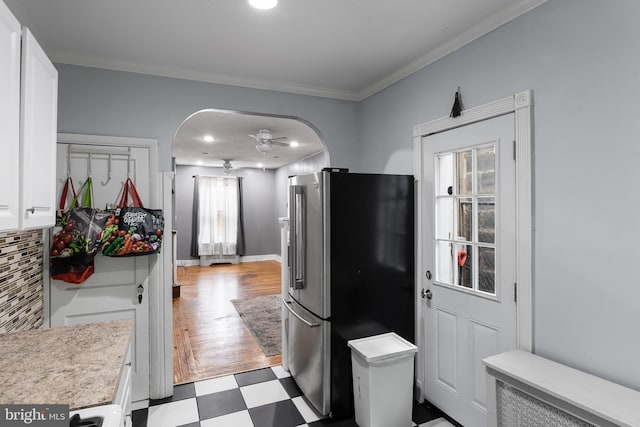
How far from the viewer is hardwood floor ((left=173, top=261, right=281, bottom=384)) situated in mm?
3191

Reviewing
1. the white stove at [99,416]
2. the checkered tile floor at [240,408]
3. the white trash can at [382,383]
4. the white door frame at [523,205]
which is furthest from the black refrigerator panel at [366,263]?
the white stove at [99,416]

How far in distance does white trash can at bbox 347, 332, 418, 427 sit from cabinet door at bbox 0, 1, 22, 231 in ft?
6.24

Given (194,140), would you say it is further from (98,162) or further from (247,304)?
(98,162)

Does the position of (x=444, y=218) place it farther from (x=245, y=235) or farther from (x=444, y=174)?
(x=245, y=235)

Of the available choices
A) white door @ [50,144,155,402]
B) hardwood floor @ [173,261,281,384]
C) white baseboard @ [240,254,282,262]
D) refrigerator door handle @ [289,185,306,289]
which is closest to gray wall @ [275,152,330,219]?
white baseboard @ [240,254,282,262]

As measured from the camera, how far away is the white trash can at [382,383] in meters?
2.11

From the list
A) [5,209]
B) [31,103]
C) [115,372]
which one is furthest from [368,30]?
[115,372]

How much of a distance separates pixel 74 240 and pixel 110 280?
45cm

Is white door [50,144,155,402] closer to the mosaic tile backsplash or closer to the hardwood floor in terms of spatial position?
the mosaic tile backsplash

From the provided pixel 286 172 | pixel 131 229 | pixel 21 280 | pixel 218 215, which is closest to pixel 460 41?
pixel 131 229

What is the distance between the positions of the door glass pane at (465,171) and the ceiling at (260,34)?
740mm

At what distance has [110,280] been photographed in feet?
8.36

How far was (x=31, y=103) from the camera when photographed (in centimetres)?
137

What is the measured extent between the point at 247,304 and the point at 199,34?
13.3 feet
